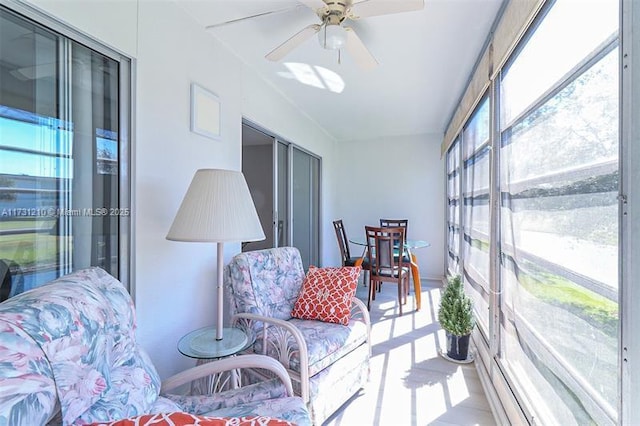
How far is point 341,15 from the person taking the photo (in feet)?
5.56

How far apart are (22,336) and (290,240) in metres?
3.14

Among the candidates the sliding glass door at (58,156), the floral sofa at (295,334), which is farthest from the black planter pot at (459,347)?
the sliding glass door at (58,156)

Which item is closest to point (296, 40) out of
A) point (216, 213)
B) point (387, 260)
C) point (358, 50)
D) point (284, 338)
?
point (358, 50)

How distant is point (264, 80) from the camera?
3.01 metres

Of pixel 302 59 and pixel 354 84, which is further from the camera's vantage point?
pixel 354 84

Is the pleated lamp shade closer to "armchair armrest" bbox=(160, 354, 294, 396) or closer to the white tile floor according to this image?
"armchair armrest" bbox=(160, 354, 294, 396)

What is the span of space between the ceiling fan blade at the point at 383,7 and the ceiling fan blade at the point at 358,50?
0.15 m

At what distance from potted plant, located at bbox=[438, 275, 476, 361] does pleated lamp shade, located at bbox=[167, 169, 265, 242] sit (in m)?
1.74

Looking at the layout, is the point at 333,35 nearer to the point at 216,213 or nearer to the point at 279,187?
the point at 216,213

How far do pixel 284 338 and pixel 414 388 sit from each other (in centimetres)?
110

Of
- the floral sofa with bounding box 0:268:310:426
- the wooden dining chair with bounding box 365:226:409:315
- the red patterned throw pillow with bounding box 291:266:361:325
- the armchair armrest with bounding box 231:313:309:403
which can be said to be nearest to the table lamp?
the floral sofa with bounding box 0:268:310:426

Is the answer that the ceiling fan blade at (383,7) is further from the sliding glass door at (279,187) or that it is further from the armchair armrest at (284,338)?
the armchair armrest at (284,338)

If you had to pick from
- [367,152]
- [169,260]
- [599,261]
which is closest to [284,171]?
[169,260]

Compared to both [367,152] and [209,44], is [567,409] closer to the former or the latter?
[209,44]
